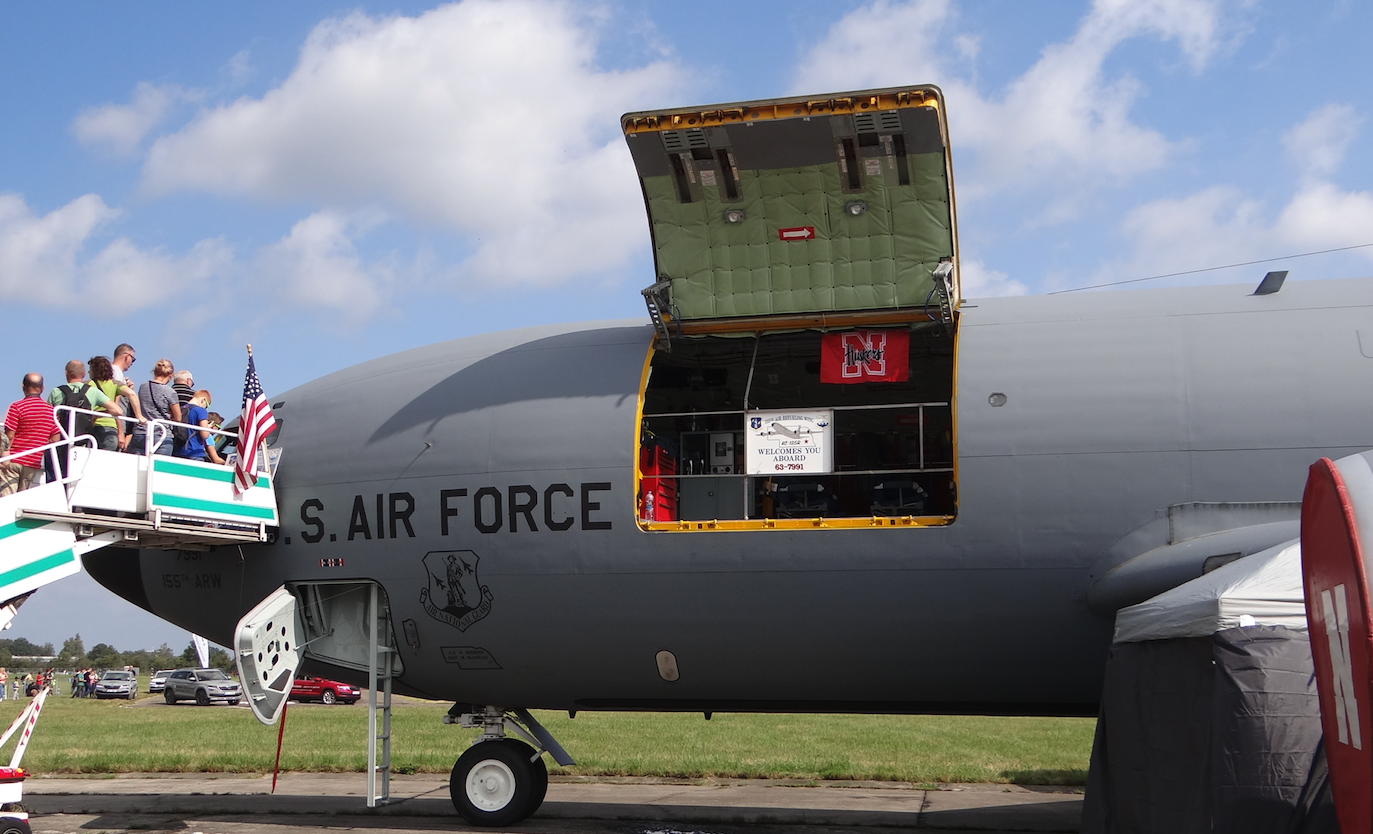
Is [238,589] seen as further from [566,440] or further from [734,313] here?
[734,313]

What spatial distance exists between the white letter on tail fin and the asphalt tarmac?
8.88 metres

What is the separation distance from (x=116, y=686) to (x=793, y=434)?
58225mm

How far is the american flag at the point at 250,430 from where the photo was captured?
12.9 m

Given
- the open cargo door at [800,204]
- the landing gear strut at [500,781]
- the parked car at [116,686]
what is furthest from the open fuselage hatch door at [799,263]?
the parked car at [116,686]

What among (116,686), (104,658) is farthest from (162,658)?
(116,686)

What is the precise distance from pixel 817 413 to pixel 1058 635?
3.14m

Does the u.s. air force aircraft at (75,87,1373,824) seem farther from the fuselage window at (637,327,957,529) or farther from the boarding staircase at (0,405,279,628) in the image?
the boarding staircase at (0,405,279,628)

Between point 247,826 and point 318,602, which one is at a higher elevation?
point 318,602

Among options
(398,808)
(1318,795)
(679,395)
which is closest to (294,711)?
(398,808)

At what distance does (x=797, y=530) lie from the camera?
1163 cm

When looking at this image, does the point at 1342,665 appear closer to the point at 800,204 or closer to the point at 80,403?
the point at 800,204

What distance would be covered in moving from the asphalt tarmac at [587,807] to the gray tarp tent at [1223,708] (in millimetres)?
5919

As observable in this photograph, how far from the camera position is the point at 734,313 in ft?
41.3

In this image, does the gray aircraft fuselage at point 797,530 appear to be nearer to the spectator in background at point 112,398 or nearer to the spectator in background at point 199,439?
the spectator in background at point 199,439
